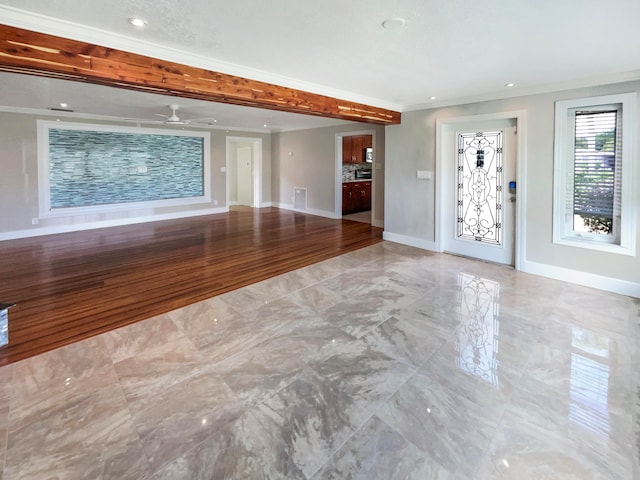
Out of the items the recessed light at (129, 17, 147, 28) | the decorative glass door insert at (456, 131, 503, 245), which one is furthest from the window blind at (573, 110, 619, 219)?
the recessed light at (129, 17, 147, 28)

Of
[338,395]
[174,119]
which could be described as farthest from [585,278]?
[174,119]

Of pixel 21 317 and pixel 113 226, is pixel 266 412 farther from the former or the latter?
pixel 113 226

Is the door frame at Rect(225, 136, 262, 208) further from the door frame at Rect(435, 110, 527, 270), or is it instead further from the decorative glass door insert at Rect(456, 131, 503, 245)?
the decorative glass door insert at Rect(456, 131, 503, 245)

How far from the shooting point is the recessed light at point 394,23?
2.42 metres

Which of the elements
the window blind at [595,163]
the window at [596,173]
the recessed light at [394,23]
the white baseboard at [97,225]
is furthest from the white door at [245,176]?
the recessed light at [394,23]

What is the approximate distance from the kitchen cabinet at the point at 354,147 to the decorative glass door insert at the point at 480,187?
3766mm

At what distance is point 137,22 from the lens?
2514 millimetres

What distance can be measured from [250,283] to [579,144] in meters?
4.38

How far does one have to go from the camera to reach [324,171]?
29.2 ft

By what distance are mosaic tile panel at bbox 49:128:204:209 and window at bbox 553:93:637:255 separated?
26.0ft

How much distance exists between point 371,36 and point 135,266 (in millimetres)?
4197

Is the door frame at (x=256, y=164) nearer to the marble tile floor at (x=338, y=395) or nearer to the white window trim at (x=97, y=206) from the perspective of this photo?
the white window trim at (x=97, y=206)

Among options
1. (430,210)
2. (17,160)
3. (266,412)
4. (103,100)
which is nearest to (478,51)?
(430,210)

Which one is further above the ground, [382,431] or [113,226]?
[113,226]
